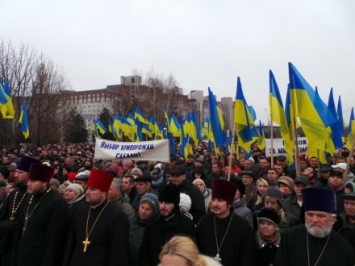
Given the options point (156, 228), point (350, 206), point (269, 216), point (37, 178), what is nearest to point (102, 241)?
point (156, 228)

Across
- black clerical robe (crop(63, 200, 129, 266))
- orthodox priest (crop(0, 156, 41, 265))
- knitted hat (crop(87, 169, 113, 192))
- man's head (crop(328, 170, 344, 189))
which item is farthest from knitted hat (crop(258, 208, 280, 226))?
man's head (crop(328, 170, 344, 189))

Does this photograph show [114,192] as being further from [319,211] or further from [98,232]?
[319,211]

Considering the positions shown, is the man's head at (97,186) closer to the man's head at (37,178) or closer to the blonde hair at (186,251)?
the man's head at (37,178)

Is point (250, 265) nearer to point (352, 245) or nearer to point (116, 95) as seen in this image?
point (352, 245)

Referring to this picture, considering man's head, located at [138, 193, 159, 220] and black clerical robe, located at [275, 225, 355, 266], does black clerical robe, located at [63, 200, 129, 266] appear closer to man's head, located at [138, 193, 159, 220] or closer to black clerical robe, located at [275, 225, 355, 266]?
man's head, located at [138, 193, 159, 220]

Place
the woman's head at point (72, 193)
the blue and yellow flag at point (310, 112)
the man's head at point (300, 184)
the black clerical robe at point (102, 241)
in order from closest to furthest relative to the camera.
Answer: the black clerical robe at point (102, 241) < the woman's head at point (72, 193) < the man's head at point (300, 184) < the blue and yellow flag at point (310, 112)

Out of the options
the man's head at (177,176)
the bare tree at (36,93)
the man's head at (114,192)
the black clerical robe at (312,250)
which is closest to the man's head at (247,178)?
the man's head at (177,176)

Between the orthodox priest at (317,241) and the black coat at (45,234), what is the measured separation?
259 centimetres

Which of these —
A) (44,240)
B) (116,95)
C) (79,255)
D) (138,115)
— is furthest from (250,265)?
(116,95)

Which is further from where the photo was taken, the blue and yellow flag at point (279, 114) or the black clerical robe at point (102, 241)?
the blue and yellow flag at point (279, 114)

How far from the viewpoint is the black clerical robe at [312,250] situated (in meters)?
3.77

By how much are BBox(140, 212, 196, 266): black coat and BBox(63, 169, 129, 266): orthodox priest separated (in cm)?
25

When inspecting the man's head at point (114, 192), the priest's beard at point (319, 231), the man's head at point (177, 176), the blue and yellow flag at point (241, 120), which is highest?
the blue and yellow flag at point (241, 120)

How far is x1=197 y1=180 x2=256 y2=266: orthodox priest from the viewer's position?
4.39 meters
